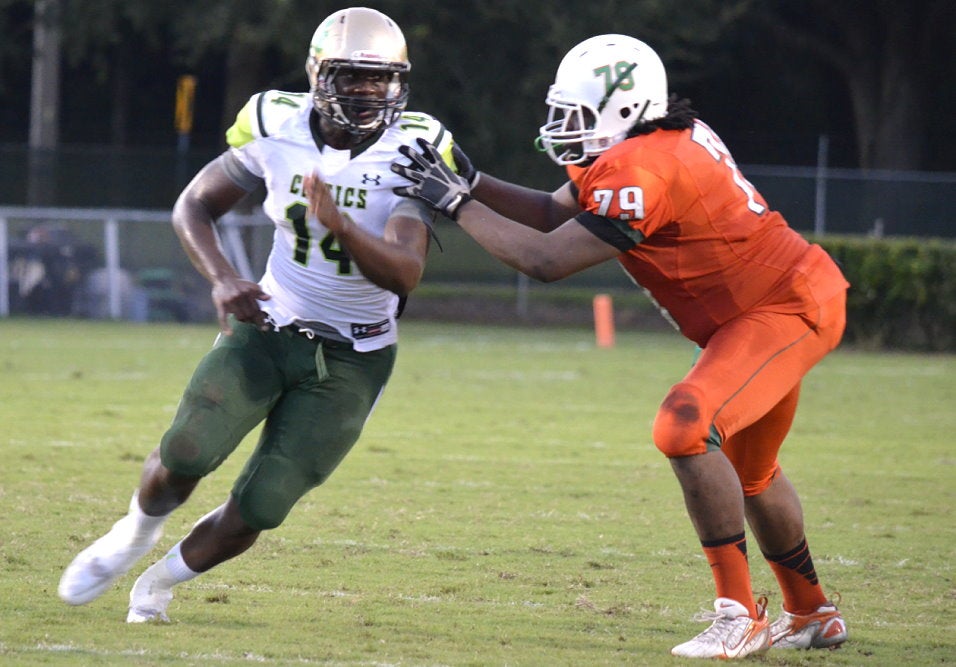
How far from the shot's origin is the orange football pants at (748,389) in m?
4.34

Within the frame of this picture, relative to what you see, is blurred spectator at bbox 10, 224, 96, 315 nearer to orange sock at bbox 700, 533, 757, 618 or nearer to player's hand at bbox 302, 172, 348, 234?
player's hand at bbox 302, 172, 348, 234

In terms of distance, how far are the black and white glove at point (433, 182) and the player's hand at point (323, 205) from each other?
343 millimetres

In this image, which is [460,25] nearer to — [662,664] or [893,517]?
[893,517]

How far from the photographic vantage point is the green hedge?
Answer: 55.4ft

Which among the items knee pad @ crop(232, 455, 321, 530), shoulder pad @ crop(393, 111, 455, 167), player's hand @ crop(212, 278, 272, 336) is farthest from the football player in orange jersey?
knee pad @ crop(232, 455, 321, 530)

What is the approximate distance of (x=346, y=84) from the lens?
15.1 ft

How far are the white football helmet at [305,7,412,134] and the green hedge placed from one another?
1294cm

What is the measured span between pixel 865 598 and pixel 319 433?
219 cm

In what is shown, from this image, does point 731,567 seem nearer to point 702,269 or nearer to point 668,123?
point 702,269

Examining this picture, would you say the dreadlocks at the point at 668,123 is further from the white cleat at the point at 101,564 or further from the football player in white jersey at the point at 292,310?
the white cleat at the point at 101,564

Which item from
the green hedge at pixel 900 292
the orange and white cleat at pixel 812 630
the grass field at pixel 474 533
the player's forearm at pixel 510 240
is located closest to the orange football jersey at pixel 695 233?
the player's forearm at pixel 510 240

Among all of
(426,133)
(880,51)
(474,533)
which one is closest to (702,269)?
(426,133)

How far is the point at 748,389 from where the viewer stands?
443 centimetres

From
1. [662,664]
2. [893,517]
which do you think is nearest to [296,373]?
[662,664]
